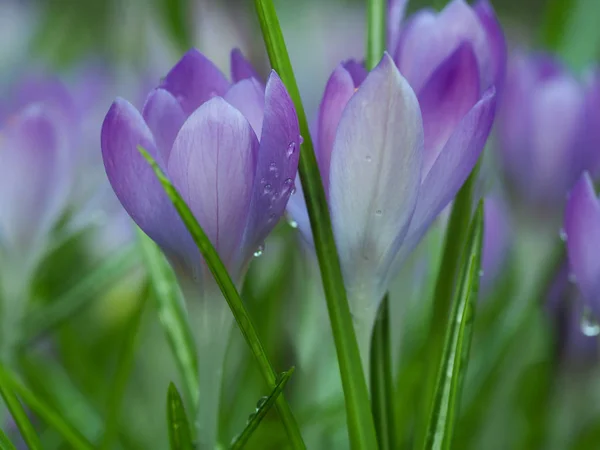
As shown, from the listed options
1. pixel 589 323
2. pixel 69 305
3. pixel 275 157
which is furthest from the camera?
pixel 69 305

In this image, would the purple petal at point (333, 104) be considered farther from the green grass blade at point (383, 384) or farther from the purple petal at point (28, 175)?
the purple petal at point (28, 175)

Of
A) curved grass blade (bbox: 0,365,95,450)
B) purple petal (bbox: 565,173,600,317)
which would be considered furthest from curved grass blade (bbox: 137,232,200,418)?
purple petal (bbox: 565,173,600,317)

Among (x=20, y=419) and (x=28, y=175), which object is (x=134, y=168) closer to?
(x=20, y=419)

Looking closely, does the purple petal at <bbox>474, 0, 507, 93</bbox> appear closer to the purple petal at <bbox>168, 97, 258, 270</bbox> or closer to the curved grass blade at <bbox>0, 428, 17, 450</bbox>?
the purple petal at <bbox>168, 97, 258, 270</bbox>

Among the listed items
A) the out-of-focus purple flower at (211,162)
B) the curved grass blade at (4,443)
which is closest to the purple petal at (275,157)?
the out-of-focus purple flower at (211,162)

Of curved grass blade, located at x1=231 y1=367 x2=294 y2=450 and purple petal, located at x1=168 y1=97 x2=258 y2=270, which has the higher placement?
purple petal, located at x1=168 y1=97 x2=258 y2=270

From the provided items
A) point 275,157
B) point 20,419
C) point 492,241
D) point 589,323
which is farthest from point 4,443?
point 492,241

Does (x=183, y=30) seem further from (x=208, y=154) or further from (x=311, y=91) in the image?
(x=311, y=91)

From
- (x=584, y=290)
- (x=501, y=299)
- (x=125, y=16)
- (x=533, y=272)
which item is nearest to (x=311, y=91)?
(x=125, y=16)
